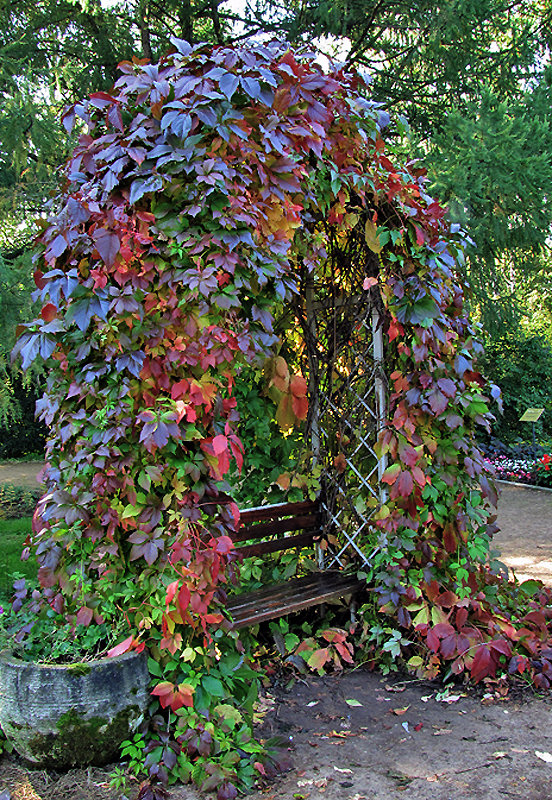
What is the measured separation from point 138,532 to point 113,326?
744mm

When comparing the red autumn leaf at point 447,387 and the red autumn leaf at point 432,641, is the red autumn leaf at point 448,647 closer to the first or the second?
the red autumn leaf at point 432,641

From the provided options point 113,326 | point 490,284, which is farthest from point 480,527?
point 490,284

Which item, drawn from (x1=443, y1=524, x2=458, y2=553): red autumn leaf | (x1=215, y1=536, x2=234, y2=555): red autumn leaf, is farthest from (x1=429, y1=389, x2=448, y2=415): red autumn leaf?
(x1=215, y1=536, x2=234, y2=555): red autumn leaf

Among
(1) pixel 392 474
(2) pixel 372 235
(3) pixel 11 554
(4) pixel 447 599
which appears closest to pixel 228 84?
(2) pixel 372 235

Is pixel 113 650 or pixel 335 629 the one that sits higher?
pixel 113 650

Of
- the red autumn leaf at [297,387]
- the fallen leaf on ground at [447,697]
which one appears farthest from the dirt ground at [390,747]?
the red autumn leaf at [297,387]

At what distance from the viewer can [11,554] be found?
4914mm

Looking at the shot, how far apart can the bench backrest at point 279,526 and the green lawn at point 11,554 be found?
4.28ft

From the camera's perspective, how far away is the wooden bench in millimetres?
3078

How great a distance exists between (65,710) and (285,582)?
5.34 feet

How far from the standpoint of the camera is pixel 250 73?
2.29 m

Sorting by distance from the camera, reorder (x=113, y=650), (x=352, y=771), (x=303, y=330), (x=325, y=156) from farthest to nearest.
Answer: (x=303, y=330) < (x=325, y=156) < (x=352, y=771) < (x=113, y=650)

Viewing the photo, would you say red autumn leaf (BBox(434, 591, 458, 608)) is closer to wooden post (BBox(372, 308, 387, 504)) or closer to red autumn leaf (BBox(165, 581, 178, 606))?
wooden post (BBox(372, 308, 387, 504))

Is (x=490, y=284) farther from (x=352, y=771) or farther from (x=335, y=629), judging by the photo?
(x=352, y=771)
